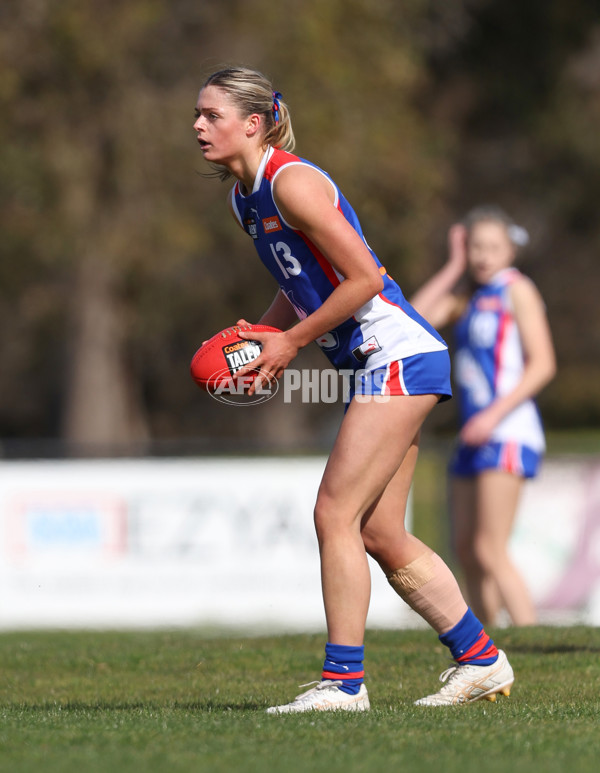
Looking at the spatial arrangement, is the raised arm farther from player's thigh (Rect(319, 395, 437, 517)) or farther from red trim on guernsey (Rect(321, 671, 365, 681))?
red trim on guernsey (Rect(321, 671, 365, 681))

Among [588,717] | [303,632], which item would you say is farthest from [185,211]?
[588,717]

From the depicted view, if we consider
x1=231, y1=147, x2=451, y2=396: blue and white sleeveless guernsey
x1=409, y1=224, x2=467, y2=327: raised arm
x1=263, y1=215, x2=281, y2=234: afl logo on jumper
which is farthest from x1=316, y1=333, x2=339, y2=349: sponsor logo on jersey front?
x1=409, y1=224, x2=467, y2=327: raised arm

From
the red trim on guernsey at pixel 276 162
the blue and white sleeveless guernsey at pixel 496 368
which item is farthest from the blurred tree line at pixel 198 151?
the red trim on guernsey at pixel 276 162

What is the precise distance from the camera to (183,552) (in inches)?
466

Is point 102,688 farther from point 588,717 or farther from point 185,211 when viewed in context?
point 185,211

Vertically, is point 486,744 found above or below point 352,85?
below

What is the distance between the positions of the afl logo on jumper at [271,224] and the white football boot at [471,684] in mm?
1876

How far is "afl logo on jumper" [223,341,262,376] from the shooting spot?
4.79m

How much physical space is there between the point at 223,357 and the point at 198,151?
49.2 ft

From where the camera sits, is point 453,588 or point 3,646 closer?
point 453,588

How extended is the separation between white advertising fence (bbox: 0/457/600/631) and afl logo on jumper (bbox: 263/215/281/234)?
281 inches

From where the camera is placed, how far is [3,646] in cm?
795

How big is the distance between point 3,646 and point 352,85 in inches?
544

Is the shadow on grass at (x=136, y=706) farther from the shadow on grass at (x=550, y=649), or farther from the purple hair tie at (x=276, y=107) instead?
the purple hair tie at (x=276, y=107)
